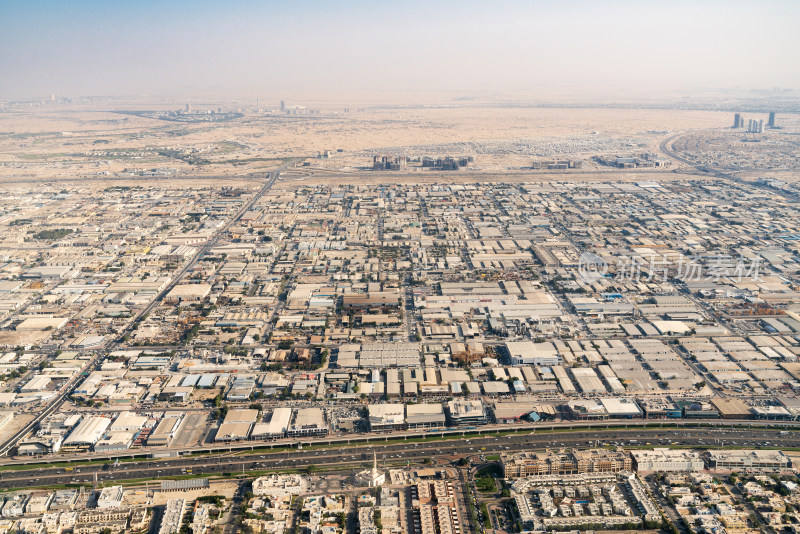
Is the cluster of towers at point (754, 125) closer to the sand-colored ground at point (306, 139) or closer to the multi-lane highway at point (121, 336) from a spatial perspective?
the sand-colored ground at point (306, 139)

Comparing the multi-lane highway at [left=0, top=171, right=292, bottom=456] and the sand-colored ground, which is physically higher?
the sand-colored ground

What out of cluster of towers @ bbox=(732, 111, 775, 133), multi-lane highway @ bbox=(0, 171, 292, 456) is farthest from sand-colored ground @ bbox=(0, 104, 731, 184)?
multi-lane highway @ bbox=(0, 171, 292, 456)

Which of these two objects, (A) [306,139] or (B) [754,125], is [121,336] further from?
(B) [754,125]

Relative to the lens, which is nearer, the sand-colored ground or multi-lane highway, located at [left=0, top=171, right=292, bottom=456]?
multi-lane highway, located at [left=0, top=171, right=292, bottom=456]

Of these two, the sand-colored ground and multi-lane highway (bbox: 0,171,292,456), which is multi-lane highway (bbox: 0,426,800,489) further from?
the sand-colored ground

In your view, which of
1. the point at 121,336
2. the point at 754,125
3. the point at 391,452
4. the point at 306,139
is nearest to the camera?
the point at 391,452

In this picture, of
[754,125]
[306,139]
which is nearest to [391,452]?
[306,139]

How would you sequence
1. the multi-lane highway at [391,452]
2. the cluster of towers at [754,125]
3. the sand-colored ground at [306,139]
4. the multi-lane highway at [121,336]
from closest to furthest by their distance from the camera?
1. the multi-lane highway at [391,452]
2. the multi-lane highway at [121,336]
3. the sand-colored ground at [306,139]
4. the cluster of towers at [754,125]

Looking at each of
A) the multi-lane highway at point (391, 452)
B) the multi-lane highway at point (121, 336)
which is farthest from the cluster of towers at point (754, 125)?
the multi-lane highway at point (391, 452)

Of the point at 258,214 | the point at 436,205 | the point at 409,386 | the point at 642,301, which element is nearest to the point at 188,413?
the point at 409,386

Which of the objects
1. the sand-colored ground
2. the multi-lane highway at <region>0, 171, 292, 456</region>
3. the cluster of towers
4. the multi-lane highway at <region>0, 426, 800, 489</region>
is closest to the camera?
the multi-lane highway at <region>0, 426, 800, 489</region>

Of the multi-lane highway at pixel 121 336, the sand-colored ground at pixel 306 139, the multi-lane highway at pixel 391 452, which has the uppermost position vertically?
the sand-colored ground at pixel 306 139
